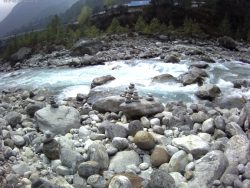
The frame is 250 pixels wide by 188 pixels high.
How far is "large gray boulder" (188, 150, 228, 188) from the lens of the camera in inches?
296

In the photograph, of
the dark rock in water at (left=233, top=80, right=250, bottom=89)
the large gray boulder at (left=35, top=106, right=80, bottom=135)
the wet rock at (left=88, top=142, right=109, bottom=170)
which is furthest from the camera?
the dark rock in water at (left=233, top=80, right=250, bottom=89)

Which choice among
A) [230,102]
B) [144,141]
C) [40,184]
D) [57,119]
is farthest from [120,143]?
[230,102]

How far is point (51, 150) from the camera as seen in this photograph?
29.0 ft

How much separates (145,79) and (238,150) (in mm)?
11921

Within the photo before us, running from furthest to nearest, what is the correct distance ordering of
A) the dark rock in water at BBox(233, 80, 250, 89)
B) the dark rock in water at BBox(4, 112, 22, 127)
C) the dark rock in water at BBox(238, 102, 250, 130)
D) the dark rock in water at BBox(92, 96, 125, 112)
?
the dark rock in water at BBox(233, 80, 250, 89) → the dark rock in water at BBox(92, 96, 125, 112) → the dark rock in water at BBox(4, 112, 22, 127) → the dark rock in water at BBox(238, 102, 250, 130)

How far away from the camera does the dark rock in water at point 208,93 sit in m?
15.4

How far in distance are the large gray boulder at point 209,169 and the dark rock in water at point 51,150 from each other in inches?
131

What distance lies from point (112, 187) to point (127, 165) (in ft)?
3.96

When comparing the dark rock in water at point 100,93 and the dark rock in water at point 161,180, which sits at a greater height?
the dark rock in water at point 161,180

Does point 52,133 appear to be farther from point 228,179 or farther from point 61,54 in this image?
point 61,54

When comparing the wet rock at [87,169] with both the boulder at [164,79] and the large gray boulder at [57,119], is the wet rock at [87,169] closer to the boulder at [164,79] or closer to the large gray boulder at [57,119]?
the large gray boulder at [57,119]

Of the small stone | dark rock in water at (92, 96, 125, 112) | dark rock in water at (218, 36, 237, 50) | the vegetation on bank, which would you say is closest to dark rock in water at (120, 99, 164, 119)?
dark rock in water at (92, 96, 125, 112)

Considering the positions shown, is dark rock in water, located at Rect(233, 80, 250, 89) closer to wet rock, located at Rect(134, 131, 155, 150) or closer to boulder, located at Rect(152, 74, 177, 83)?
boulder, located at Rect(152, 74, 177, 83)

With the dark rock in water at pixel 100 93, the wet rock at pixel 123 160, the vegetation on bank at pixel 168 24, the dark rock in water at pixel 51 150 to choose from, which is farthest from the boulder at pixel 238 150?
the vegetation on bank at pixel 168 24
